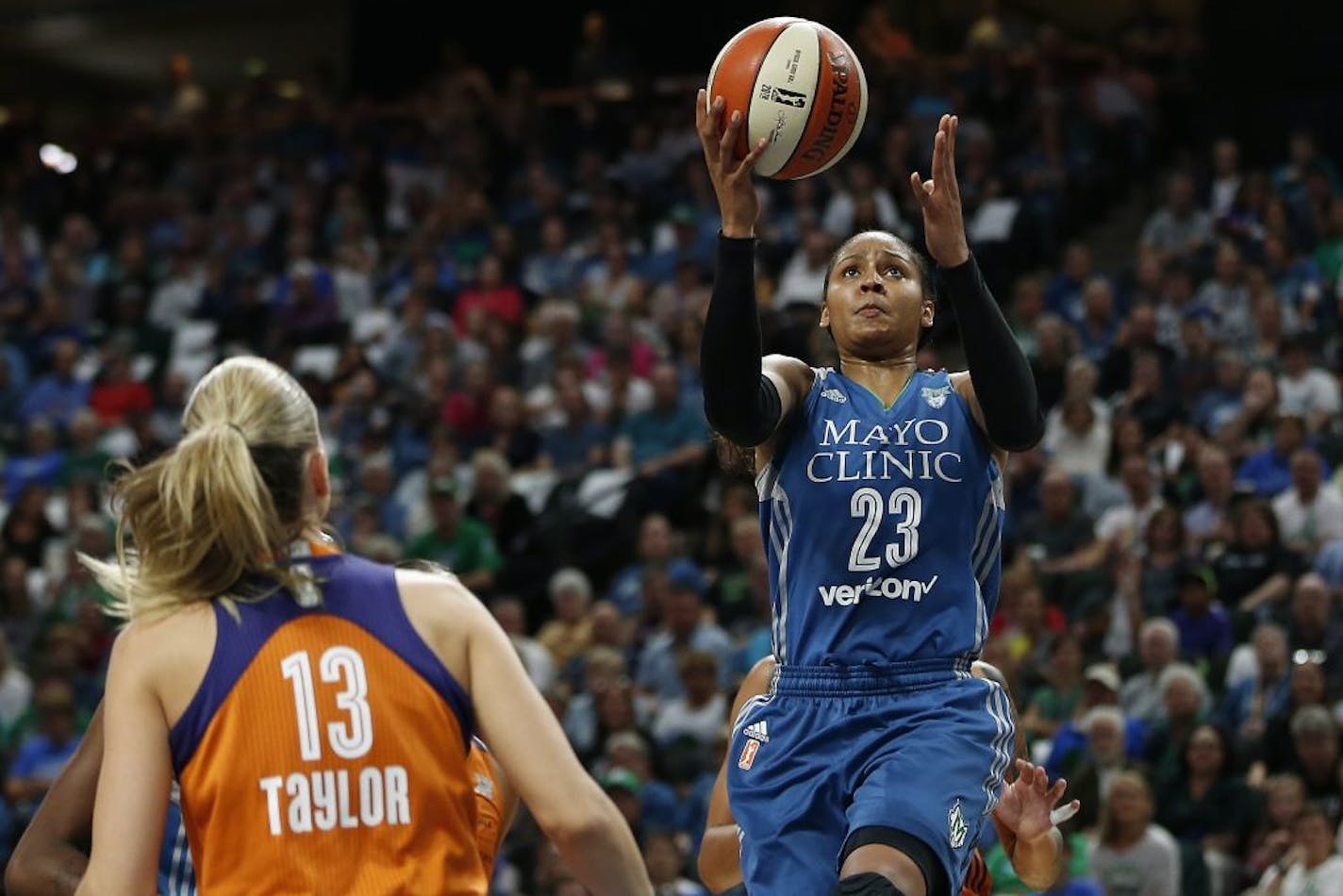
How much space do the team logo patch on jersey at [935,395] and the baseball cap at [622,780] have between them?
17.0ft

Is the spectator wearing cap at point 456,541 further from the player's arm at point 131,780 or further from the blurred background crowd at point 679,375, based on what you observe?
the player's arm at point 131,780

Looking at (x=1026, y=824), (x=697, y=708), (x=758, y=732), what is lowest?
(x=697, y=708)

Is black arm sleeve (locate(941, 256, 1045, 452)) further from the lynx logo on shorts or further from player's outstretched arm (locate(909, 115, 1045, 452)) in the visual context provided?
the lynx logo on shorts

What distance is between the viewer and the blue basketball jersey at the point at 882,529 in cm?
505

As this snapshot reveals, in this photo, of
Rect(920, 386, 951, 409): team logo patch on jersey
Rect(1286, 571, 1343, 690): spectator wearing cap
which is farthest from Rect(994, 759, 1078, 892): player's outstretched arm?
Rect(1286, 571, 1343, 690): spectator wearing cap

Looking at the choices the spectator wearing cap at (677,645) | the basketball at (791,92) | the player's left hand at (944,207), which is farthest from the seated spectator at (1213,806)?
the player's left hand at (944,207)

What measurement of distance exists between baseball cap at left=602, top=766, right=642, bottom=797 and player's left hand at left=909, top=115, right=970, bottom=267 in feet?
18.5

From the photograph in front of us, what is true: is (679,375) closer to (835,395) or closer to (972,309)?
(835,395)

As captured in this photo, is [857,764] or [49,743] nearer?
[857,764]

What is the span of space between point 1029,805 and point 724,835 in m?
0.93

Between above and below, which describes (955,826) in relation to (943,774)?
below

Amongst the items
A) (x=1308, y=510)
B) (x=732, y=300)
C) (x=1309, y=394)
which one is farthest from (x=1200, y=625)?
(x=732, y=300)

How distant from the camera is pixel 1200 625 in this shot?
10891mm

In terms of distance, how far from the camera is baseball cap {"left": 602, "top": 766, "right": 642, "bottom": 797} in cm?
1020
